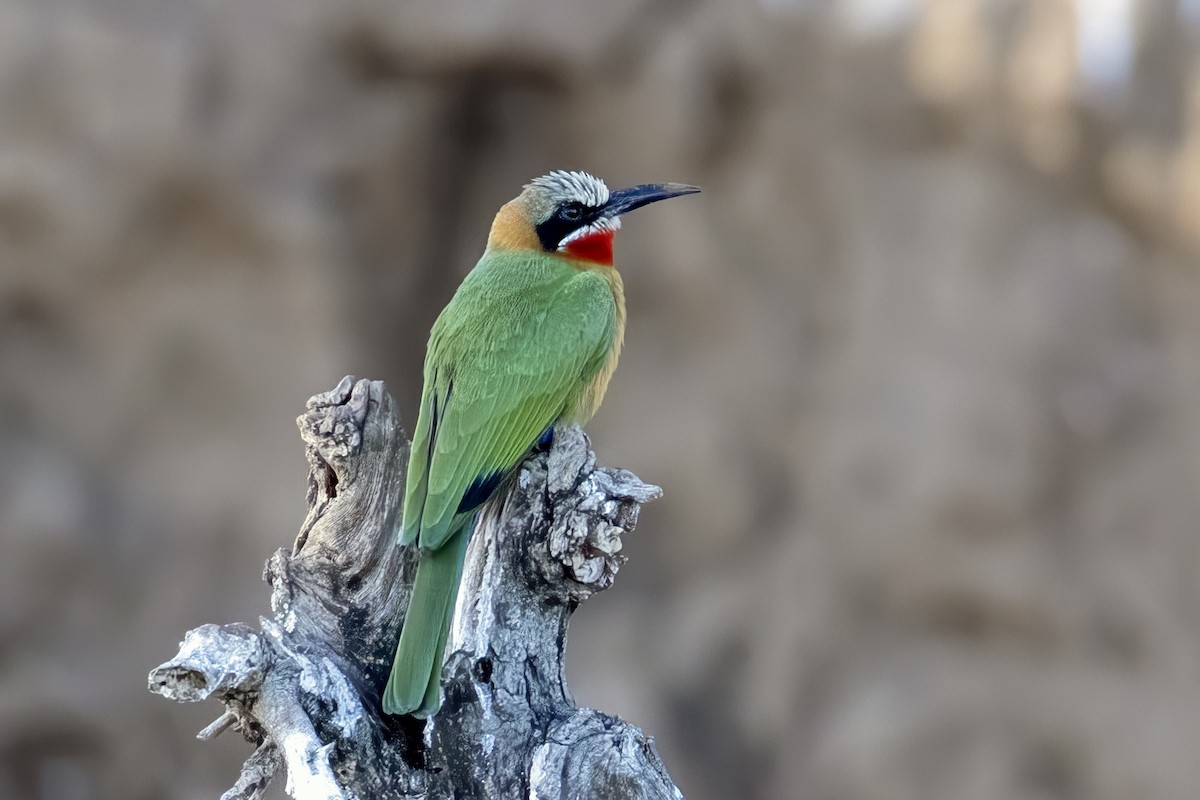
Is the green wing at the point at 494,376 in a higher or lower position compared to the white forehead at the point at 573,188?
lower

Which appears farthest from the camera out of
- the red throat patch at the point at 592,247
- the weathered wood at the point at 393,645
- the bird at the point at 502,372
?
the red throat patch at the point at 592,247

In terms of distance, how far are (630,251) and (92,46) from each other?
7.97ft

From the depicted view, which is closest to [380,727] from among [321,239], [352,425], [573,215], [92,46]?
Answer: [352,425]

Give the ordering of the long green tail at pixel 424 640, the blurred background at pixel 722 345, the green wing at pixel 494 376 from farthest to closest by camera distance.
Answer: the blurred background at pixel 722 345
the green wing at pixel 494 376
the long green tail at pixel 424 640

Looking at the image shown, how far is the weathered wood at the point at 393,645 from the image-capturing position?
2.19 metres

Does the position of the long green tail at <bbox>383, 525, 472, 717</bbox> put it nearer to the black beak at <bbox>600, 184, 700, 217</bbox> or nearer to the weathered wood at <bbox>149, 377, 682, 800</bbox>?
the weathered wood at <bbox>149, 377, 682, 800</bbox>

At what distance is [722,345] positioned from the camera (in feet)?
19.6

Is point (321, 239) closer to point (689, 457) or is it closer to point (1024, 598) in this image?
point (689, 457)

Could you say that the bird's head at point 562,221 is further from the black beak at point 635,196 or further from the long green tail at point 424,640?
the long green tail at point 424,640

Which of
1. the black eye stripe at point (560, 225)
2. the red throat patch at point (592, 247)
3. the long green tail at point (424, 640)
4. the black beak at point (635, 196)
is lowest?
the long green tail at point (424, 640)

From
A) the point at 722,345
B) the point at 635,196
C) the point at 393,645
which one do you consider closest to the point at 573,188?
the point at 635,196

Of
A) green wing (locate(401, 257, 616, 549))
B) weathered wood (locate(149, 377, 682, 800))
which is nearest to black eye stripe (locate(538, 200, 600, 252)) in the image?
green wing (locate(401, 257, 616, 549))

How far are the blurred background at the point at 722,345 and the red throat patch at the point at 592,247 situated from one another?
253cm

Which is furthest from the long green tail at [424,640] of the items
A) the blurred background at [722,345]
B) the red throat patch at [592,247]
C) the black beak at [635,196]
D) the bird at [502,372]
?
the blurred background at [722,345]
